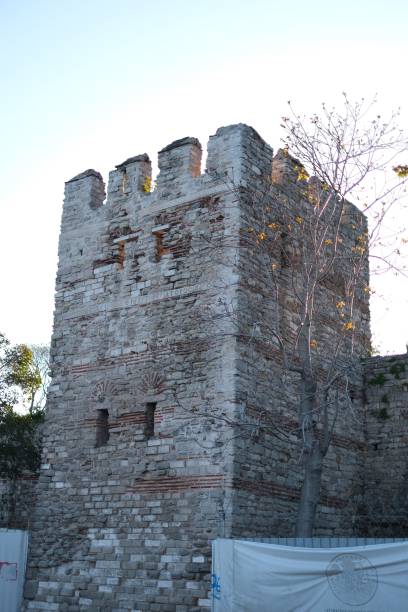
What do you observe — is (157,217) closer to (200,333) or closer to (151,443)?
(200,333)

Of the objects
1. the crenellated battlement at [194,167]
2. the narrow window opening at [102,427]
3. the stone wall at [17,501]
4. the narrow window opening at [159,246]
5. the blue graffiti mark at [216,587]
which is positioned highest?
the crenellated battlement at [194,167]

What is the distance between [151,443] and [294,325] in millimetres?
2927

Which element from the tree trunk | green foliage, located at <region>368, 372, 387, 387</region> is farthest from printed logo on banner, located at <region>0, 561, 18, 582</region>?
green foliage, located at <region>368, 372, 387, 387</region>

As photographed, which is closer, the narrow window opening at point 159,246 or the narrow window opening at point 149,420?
the narrow window opening at point 149,420

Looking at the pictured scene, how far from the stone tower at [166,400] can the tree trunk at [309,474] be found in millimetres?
530

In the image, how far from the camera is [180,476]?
10570mm

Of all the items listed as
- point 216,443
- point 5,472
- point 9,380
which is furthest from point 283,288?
point 9,380

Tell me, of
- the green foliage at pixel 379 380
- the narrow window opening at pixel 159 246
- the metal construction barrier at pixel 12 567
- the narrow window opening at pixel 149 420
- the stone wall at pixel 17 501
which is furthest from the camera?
the stone wall at pixel 17 501

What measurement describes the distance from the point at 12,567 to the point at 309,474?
4816 millimetres

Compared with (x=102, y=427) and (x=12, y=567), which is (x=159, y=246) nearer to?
(x=102, y=427)

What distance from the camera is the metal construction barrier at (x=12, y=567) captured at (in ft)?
38.0

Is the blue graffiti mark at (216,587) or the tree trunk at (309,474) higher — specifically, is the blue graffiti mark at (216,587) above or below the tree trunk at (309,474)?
below

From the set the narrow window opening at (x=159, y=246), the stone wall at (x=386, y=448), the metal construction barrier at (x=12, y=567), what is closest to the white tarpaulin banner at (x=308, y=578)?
the metal construction barrier at (x=12, y=567)

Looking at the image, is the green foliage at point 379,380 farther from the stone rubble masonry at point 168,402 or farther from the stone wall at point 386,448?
the stone rubble masonry at point 168,402
